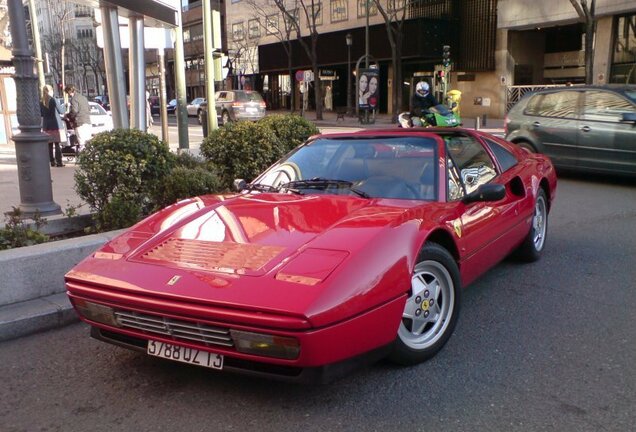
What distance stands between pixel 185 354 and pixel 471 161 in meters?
2.74

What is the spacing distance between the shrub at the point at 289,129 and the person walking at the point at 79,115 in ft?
25.1

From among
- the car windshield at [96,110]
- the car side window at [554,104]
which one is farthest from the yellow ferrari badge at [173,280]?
the car windshield at [96,110]

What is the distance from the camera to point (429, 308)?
346cm

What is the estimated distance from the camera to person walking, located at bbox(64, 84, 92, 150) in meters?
13.9

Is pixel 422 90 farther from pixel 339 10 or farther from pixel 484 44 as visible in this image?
pixel 339 10

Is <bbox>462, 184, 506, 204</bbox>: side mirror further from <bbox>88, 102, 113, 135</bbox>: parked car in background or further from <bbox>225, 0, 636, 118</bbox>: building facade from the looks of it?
<bbox>225, 0, 636, 118</bbox>: building facade

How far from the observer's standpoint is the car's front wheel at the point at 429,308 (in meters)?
3.29

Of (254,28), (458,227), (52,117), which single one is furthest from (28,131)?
(254,28)

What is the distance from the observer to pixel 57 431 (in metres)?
2.83

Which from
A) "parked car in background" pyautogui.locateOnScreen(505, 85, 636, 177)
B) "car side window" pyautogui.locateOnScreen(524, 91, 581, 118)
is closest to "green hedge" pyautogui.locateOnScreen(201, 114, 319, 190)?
"parked car in background" pyautogui.locateOnScreen(505, 85, 636, 177)

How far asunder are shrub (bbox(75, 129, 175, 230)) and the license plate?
105 inches

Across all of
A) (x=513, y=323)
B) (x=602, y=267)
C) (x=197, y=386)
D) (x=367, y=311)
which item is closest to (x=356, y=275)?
(x=367, y=311)

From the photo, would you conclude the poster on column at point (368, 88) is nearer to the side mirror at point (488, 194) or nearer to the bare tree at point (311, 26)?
the bare tree at point (311, 26)

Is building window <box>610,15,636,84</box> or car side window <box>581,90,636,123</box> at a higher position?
building window <box>610,15,636,84</box>
